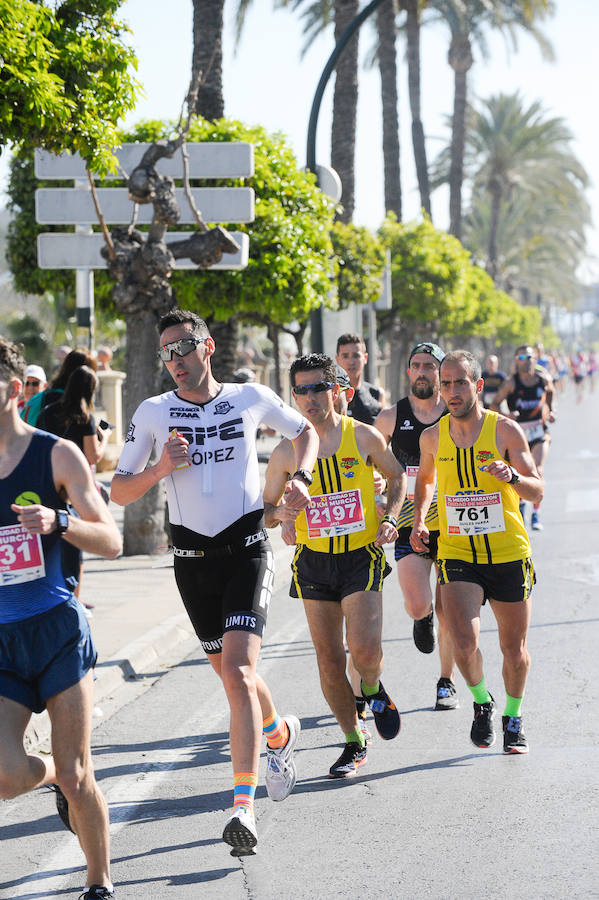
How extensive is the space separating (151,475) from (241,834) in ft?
4.43

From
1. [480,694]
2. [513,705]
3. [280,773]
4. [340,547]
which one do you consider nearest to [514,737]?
[513,705]

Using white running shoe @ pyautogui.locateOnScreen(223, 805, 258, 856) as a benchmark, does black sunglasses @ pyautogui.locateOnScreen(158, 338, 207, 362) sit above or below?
above

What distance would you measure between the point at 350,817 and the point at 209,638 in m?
0.90

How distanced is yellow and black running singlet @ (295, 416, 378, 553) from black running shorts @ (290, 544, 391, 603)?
4cm

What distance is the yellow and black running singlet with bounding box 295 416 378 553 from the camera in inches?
240

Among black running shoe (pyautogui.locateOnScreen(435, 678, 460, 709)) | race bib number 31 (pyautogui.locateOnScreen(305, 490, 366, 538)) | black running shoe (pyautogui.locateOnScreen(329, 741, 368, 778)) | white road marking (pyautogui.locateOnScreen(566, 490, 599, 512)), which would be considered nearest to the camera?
black running shoe (pyautogui.locateOnScreen(329, 741, 368, 778))

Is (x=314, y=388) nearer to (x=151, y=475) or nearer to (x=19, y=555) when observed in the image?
(x=151, y=475)

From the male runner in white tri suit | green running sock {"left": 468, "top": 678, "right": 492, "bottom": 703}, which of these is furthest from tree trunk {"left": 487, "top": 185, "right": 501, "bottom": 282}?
the male runner in white tri suit

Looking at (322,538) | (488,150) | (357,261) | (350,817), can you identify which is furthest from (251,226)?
(488,150)

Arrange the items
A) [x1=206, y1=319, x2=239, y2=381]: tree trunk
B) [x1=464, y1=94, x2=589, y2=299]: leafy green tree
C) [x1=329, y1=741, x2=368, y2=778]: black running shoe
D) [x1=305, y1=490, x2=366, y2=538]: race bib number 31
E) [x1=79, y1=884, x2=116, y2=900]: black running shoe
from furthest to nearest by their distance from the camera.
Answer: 1. [x1=464, y1=94, x2=589, y2=299]: leafy green tree
2. [x1=206, y1=319, x2=239, y2=381]: tree trunk
3. [x1=305, y1=490, x2=366, y2=538]: race bib number 31
4. [x1=329, y1=741, x2=368, y2=778]: black running shoe
5. [x1=79, y1=884, x2=116, y2=900]: black running shoe

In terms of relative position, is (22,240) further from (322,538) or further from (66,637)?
(66,637)

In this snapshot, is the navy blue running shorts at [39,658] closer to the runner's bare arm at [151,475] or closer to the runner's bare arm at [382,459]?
the runner's bare arm at [151,475]

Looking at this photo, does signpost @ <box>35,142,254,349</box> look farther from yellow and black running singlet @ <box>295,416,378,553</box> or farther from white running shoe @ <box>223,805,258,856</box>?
white running shoe @ <box>223,805,258,856</box>

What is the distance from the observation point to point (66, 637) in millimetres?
4273
